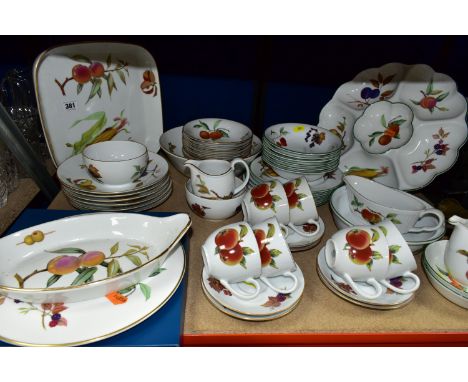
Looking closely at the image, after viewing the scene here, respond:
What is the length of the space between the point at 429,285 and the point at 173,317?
492 millimetres

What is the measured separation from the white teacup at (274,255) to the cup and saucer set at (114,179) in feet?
1.01

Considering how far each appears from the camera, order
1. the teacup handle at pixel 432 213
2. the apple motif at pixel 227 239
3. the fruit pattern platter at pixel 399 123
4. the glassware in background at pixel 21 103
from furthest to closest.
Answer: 1. the glassware in background at pixel 21 103
2. the fruit pattern platter at pixel 399 123
3. the teacup handle at pixel 432 213
4. the apple motif at pixel 227 239

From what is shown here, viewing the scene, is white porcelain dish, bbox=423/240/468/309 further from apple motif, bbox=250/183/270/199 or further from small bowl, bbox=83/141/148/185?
small bowl, bbox=83/141/148/185

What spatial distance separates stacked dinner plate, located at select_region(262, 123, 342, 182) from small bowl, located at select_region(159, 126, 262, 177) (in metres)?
0.05

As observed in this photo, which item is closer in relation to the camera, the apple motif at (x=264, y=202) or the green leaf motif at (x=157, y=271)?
the green leaf motif at (x=157, y=271)

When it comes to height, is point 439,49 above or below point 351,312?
above

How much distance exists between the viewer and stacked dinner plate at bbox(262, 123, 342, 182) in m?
0.86

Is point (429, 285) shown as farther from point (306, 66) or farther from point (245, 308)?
point (306, 66)

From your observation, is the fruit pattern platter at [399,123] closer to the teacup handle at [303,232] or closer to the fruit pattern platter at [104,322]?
the teacup handle at [303,232]

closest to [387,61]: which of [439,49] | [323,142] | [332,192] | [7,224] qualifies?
[439,49]

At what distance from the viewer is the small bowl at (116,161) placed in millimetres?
843

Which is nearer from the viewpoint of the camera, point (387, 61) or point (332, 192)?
point (332, 192)

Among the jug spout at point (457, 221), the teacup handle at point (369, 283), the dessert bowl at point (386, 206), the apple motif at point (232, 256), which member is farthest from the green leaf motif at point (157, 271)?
the jug spout at point (457, 221)

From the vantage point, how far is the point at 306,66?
105 cm
